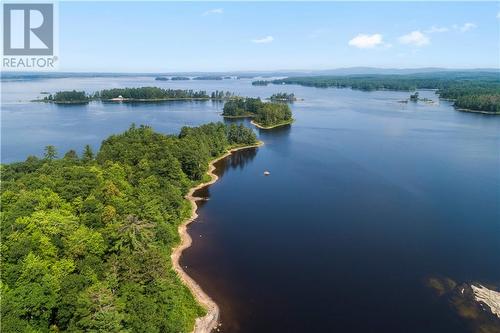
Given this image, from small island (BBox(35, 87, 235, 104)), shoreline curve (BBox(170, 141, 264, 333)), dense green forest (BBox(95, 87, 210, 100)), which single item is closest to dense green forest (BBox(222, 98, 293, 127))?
small island (BBox(35, 87, 235, 104))

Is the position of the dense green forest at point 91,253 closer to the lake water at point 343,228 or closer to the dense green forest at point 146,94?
the lake water at point 343,228

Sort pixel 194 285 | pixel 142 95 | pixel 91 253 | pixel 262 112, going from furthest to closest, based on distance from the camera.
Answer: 1. pixel 142 95
2. pixel 262 112
3. pixel 194 285
4. pixel 91 253

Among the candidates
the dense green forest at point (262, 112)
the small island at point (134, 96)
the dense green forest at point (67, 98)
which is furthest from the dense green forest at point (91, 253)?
the small island at point (134, 96)

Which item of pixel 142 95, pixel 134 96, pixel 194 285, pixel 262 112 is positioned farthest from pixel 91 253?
pixel 134 96

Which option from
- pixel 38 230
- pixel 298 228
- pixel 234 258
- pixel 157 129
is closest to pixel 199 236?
pixel 234 258

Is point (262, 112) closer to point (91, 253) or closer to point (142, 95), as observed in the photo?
point (142, 95)

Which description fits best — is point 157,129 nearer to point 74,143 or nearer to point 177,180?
point 74,143
